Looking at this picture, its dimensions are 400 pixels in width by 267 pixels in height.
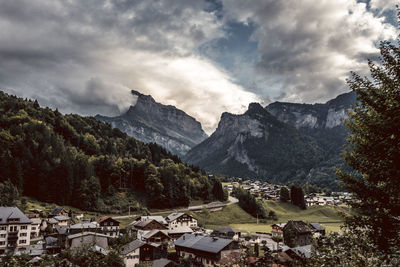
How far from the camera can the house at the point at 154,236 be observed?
7303 cm

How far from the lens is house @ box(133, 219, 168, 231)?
82.6 metres

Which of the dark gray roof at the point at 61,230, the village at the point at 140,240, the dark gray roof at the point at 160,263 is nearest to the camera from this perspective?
the dark gray roof at the point at 160,263

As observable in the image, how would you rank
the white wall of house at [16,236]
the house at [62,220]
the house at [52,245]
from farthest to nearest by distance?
the house at [62,220] < the white wall of house at [16,236] < the house at [52,245]

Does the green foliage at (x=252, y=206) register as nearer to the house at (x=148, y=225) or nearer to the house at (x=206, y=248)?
the house at (x=148, y=225)

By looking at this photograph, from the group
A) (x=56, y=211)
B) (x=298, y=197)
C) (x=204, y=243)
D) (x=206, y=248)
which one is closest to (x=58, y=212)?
(x=56, y=211)

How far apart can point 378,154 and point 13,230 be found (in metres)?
78.2

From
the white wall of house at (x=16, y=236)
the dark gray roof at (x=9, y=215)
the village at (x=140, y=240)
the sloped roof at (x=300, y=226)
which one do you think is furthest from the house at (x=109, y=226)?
the sloped roof at (x=300, y=226)

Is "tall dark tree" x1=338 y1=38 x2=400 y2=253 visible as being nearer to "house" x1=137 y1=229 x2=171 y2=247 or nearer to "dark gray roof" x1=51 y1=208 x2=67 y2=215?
"house" x1=137 y1=229 x2=171 y2=247

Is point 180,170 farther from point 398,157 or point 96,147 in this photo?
point 398,157

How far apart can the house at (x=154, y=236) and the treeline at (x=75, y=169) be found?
30022mm

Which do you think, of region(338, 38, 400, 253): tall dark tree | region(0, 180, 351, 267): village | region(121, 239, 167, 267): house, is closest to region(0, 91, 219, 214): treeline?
region(0, 180, 351, 267): village

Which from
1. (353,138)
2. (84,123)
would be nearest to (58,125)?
(84,123)

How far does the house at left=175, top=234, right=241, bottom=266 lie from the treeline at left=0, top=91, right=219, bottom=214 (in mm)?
46859

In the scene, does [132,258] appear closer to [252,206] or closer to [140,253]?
[140,253]
